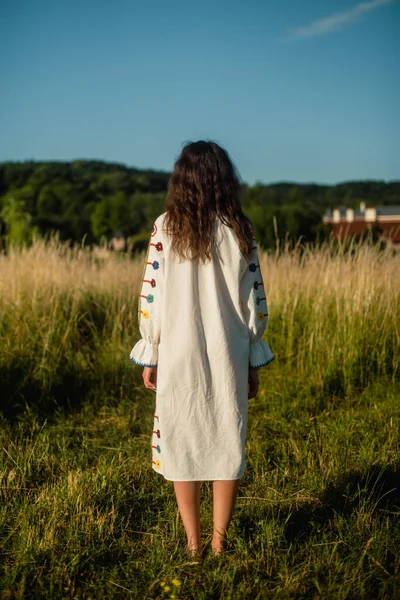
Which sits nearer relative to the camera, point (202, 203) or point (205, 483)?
point (202, 203)

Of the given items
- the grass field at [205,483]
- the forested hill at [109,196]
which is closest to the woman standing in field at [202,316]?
the grass field at [205,483]

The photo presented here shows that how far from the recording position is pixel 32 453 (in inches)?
130

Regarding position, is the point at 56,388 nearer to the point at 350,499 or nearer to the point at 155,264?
the point at 350,499

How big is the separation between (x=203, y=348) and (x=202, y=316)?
5.0 inches

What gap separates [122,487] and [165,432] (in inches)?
38.0

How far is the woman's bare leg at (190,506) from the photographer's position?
7.34ft

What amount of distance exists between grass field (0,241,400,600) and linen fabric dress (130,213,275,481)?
1.62 feet

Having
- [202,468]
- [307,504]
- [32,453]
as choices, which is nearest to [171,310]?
[202,468]

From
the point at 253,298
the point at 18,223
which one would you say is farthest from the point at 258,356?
the point at 18,223

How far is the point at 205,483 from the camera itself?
10.4 feet

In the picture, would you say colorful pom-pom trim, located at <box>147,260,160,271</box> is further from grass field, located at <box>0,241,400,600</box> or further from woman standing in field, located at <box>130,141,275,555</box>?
grass field, located at <box>0,241,400,600</box>

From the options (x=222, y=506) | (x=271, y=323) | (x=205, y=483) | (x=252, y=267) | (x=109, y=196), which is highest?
(x=109, y=196)

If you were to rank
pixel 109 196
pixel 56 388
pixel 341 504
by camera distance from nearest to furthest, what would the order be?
1. pixel 341 504
2. pixel 56 388
3. pixel 109 196

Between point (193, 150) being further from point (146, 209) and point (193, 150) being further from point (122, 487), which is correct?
point (146, 209)
